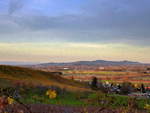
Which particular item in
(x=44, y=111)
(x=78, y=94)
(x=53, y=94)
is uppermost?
(x=53, y=94)

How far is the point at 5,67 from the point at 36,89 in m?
12.2

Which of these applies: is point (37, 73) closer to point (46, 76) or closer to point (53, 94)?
point (46, 76)

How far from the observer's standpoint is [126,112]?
3250 mm

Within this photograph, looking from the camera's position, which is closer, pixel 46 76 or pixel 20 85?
pixel 20 85

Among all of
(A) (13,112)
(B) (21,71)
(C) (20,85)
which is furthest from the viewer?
(B) (21,71)

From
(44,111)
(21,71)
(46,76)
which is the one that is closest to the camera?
(44,111)

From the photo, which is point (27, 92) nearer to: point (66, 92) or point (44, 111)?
point (66, 92)

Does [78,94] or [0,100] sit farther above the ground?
[0,100]

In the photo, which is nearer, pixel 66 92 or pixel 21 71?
pixel 66 92

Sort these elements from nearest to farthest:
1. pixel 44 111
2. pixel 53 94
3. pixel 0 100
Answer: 1. pixel 0 100
2. pixel 53 94
3. pixel 44 111

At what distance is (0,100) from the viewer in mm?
2172

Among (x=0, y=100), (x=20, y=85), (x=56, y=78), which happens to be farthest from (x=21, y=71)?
(x=0, y=100)

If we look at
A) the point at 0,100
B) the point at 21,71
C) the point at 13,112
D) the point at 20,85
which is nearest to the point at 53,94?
the point at 13,112

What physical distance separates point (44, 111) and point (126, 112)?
141 cm
